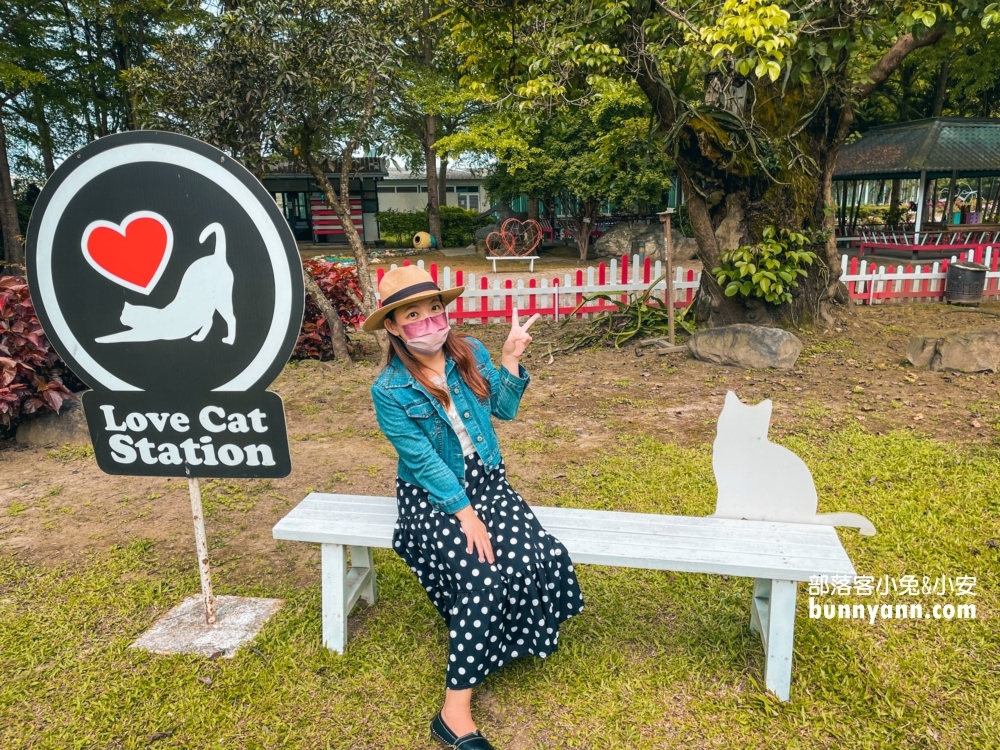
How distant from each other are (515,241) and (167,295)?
19.4 metres

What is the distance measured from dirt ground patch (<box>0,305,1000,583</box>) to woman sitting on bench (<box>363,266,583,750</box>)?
125 centimetres

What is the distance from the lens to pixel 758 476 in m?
2.72

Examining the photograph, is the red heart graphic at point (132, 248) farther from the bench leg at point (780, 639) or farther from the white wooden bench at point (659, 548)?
the bench leg at point (780, 639)

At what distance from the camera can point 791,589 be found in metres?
2.40

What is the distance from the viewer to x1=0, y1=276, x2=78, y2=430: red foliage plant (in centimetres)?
493

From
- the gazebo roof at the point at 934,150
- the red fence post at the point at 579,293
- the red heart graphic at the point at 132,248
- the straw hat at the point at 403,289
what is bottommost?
the red fence post at the point at 579,293

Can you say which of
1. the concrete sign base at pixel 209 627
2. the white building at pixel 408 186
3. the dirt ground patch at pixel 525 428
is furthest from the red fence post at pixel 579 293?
the white building at pixel 408 186

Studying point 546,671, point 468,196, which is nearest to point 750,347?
point 546,671

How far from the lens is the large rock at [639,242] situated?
19.5 meters

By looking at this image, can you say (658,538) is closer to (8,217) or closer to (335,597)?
(335,597)

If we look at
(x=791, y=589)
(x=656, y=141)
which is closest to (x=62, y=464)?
(x=791, y=589)

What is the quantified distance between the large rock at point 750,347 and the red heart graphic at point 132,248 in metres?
5.51

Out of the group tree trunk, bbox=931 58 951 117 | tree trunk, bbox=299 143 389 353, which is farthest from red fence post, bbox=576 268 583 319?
tree trunk, bbox=931 58 951 117

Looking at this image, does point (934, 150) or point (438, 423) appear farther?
point (934, 150)
